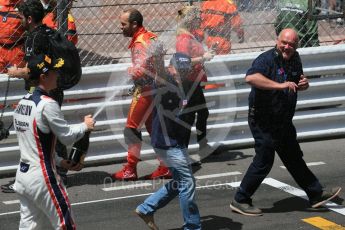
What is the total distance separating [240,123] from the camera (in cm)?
1029

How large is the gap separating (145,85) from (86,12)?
198 cm

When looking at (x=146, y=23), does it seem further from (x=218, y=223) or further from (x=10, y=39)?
(x=218, y=223)

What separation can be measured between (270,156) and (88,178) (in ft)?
8.37

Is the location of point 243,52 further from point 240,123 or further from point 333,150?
point 333,150

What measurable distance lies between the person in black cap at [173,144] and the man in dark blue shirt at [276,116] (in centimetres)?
75

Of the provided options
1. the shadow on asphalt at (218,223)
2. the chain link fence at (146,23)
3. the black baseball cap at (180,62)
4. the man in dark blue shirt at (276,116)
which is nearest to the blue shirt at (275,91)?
the man in dark blue shirt at (276,116)

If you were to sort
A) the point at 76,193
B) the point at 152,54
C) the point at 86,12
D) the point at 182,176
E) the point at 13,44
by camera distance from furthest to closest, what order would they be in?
1. the point at 86,12
2. the point at 13,44
3. the point at 76,193
4. the point at 152,54
5. the point at 182,176

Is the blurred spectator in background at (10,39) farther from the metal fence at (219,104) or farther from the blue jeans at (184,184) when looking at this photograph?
the blue jeans at (184,184)

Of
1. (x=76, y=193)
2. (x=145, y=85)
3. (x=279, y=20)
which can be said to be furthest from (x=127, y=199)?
(x=279, y=20)

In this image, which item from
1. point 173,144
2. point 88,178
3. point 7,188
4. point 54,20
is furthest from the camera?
point 54,20

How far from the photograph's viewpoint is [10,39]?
949 centimetres

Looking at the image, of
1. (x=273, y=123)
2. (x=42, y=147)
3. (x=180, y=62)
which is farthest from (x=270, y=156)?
(x=42, y=147)

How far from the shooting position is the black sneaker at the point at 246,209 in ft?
24.7

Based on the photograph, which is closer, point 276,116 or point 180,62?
point 180,62
